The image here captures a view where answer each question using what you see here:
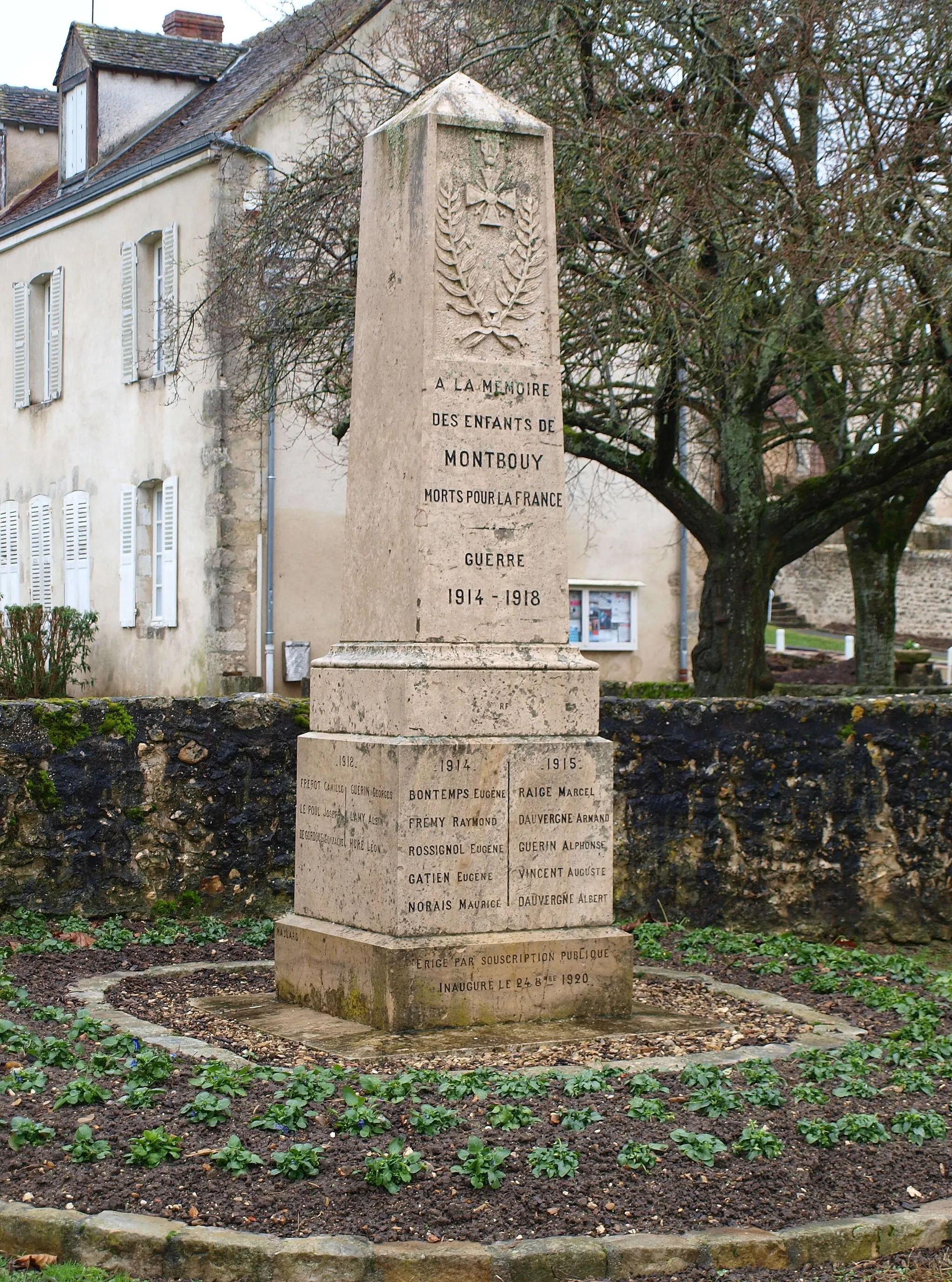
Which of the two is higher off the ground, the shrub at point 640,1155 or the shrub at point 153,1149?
the shrub at point 153,1149

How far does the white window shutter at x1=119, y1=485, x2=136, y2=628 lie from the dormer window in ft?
19.9

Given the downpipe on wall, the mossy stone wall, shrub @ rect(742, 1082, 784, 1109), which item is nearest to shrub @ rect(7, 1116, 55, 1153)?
shrub @ rect(742, 1082, 784, 1109)

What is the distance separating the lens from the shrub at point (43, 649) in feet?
69.7

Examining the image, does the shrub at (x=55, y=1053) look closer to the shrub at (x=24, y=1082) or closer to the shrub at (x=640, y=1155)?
the shrub at (x=24, y=1082)

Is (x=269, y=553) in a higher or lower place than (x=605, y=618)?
higher

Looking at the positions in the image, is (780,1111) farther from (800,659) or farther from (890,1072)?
(800,659)

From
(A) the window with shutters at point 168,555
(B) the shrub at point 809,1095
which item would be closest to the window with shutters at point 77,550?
(A) the window with shutters at point 168,555

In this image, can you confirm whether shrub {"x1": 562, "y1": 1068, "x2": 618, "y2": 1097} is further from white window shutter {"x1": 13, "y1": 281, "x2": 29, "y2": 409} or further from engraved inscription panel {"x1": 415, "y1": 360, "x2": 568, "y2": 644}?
white window shutter {"x1": 13, "y1": 281, "x2": 29, "y2": 409}

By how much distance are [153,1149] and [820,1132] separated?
2.01 metres

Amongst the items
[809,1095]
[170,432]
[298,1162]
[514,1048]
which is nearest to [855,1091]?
[809,1095]

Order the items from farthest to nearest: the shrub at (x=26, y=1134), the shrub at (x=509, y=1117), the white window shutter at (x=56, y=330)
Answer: the white window shutter at (x=56, y=330) → the shrub at (x=509, y=1117) → the shrub at (x=26, y=1134)

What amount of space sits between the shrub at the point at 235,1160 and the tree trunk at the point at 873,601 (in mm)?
14919

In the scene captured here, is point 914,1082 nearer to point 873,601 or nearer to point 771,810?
point 771,810

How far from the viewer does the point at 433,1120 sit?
5020 millimetres
